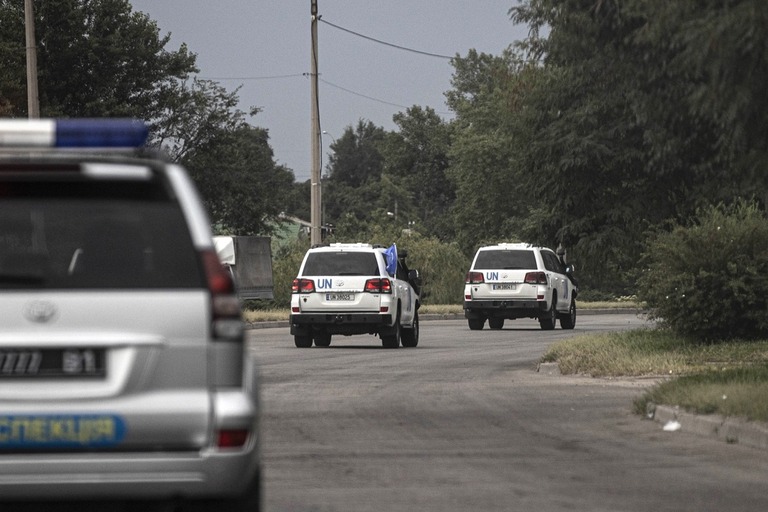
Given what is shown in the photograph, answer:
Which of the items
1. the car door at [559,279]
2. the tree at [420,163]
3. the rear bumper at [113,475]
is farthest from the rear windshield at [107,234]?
the tree at [420,163]

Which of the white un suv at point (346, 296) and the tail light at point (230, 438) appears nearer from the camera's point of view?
the tail light at point (230, 438)

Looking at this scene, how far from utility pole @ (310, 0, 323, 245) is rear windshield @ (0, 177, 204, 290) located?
119 feet

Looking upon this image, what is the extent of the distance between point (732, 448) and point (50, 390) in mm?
7225

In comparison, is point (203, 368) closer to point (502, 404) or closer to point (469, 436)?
point (469, 436)

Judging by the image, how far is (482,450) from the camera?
12.2 m

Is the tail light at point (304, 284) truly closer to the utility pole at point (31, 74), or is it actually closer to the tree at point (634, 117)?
the tree at point (634, 117)

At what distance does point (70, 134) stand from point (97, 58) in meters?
48.4

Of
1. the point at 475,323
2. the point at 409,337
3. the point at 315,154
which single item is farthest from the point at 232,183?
the point at 409,337

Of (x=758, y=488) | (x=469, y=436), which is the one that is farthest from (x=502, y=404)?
(x=758, y=488)

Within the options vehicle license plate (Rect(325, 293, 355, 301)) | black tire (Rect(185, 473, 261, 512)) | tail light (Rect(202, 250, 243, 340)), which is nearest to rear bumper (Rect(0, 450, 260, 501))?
black tire (Rect(185, 473, 261, 512))

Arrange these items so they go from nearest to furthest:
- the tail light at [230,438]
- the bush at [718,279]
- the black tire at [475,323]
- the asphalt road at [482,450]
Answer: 1. the tail light at [230,438]
2. the asphalt road at [482,450]
3. the bush at [718,279]
4. the black tire at [475,323]

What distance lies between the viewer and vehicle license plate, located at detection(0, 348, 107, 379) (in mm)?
6340

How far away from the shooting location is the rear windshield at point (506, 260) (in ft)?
124

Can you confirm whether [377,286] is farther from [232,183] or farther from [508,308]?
[232,183]
